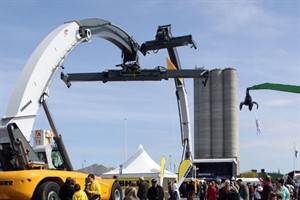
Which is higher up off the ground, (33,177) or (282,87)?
(282,87)

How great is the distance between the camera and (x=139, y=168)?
39219 mm

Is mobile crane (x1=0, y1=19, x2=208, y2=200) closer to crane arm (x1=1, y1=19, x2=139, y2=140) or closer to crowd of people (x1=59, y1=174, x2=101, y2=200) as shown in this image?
crane arm (x1=1, y1=19, x2=139, y2=140)

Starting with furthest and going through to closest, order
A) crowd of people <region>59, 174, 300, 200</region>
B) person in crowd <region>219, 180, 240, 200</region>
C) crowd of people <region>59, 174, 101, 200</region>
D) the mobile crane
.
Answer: person in crowd <region>219, 180, 240, 200</region>
the mobile crane
crowd of people <region>59, 174, 101, 200</region>
crowd of people <region>59, 174, 300, 200</region>

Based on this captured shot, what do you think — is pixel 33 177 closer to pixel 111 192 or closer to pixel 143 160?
pixel 111 192

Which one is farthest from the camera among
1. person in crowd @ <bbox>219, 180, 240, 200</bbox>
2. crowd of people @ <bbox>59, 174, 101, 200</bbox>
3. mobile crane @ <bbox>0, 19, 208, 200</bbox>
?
person in crowd @ <bbox>219, 180, 240, 200</bbox>

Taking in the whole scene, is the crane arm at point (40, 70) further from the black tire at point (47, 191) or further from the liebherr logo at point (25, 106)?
the black tire at point (47, 191)

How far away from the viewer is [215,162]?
155 ft

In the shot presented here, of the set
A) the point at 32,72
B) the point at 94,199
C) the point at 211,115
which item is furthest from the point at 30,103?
the point at 211,115

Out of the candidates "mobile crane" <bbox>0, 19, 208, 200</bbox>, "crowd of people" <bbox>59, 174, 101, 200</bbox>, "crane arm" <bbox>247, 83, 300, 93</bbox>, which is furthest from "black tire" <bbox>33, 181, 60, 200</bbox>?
"crane arm" <bbox>247, 83, 300, 93</bbox>

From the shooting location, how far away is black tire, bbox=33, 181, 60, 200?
15.3 metres

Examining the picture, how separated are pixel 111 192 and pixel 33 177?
495 centimetres

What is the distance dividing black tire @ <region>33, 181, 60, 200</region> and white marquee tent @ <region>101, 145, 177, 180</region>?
2025 cm

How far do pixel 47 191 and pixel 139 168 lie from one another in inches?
946

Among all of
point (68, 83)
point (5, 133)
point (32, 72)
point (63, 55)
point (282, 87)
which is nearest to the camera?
point (282, 87)
